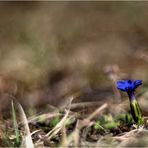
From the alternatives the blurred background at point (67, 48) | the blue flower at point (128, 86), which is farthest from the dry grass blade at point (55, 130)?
the blurred background at point (67, 48)

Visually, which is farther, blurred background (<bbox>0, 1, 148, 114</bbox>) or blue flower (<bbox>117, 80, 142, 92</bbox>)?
blurred background (<bbox>0, 1, 148, 114</bbox>)

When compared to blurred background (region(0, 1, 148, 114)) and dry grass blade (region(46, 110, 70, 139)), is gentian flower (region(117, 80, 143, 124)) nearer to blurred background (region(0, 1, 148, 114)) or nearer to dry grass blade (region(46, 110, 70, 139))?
dry grass blade (region(46, 110, 70, 139))

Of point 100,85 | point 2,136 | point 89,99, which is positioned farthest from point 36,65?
point 2,136

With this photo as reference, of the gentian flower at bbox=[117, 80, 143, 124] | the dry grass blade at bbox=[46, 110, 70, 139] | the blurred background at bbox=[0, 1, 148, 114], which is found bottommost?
the dry grass blade at bbox=[46, 110, 70, 139]

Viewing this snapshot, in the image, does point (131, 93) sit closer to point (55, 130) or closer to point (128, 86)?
point (128, 86)

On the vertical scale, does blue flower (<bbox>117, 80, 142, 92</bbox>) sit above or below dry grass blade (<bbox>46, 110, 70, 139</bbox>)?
above

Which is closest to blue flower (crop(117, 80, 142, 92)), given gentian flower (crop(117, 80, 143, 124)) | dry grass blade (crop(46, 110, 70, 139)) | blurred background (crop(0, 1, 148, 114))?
gentian flower (crop(117, 80, 143, 124))

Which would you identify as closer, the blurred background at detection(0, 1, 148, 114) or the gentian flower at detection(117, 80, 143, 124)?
the gentian flower at detection(117, 80, 143, 124)

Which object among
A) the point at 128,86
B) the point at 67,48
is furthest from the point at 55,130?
the point at 67,48

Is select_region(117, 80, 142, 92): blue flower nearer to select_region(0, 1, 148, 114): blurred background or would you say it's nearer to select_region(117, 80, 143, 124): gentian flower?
select_region(117, 80, 143, 124): gentian flower
